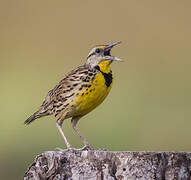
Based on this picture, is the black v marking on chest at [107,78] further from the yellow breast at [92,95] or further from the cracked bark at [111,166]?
the cracked bark at [111,166]

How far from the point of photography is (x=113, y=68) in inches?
269

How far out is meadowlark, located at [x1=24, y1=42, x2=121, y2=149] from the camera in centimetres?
408

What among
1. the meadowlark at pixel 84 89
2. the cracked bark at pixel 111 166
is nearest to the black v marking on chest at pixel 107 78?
the meadowlark at pixel 84 89

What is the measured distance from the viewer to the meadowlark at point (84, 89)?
408 centimetres

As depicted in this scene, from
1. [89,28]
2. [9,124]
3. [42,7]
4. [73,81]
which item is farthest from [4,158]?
[42,7]

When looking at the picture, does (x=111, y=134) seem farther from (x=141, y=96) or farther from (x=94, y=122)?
(x=141, y=96)

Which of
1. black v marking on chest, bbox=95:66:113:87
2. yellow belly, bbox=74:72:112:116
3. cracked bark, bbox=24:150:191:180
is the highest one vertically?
black v marking on chest, bbox=95:66:113:87

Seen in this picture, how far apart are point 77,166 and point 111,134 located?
231 centimetres

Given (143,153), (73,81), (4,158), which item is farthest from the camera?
(4,158)

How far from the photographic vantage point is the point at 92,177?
3.18m

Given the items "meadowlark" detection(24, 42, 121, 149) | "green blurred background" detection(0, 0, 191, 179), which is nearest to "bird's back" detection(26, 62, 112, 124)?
"meadowlark" detection(24, 42, 121, 149)

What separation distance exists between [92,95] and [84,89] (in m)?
0.06

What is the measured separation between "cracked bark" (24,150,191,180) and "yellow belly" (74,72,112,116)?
2.77 ft

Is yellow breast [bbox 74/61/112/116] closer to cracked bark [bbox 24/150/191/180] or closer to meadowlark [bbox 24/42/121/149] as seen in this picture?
meadowlark [bbox 24/42/121/149]
